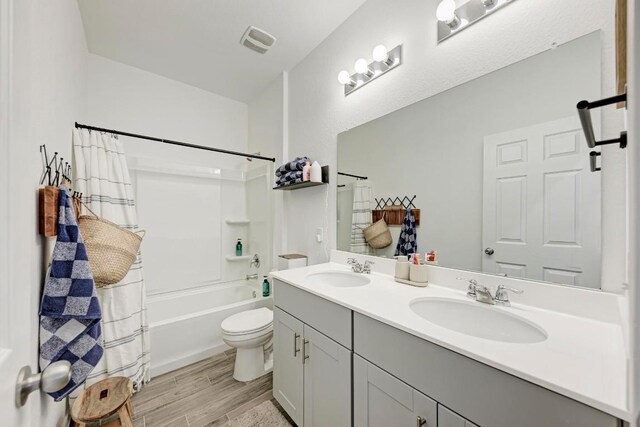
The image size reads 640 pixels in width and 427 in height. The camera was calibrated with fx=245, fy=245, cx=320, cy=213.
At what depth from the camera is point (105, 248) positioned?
1.40m

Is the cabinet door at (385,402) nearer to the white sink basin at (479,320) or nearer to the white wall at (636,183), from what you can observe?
the white sink basin at (479,320)

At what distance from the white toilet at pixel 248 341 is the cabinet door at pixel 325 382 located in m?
0.67

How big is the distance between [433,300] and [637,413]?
77 centimetres

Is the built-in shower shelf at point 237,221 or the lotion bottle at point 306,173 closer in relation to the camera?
the lotion bottle at point 306,173

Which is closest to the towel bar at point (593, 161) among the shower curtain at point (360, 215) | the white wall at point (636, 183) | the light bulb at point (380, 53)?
the white wall at point (636, 183)

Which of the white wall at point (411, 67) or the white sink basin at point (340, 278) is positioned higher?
the white wall at point (411, 67)

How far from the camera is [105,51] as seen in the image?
223cm

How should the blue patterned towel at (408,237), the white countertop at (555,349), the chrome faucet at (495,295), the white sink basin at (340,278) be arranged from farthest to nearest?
the white sink basin at (340,278)
the blue patterned towel at (408,237)
the chrome faucet at (495,295)
the white countertop at (555,349)

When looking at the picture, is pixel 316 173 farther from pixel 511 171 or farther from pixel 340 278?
pixel 511 171

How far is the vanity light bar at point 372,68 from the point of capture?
5.13 feet

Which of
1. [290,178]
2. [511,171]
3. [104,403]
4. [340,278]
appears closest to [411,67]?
[511,171]

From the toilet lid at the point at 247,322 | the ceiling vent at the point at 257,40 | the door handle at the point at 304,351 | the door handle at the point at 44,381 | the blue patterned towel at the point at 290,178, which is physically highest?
the ceiling vent at the point at 257,40

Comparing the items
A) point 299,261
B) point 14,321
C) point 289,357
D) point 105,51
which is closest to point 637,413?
point 14,321

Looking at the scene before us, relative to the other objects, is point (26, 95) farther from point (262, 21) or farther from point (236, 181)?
point (236, 181)
